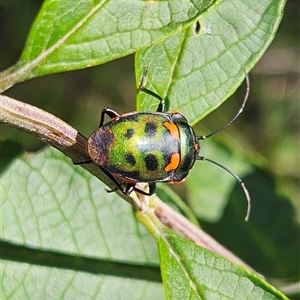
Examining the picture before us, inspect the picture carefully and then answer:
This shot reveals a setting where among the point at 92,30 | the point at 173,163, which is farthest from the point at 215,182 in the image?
the point at 92,30

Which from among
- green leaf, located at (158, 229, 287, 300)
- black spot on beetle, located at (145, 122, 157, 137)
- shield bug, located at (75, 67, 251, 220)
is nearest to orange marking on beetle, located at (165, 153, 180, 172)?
shield bug, located at (75, 67, 251, 220)

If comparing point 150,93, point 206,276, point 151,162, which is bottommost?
point 206,276

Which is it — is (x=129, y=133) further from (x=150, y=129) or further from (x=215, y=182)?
(x=215, y=182)

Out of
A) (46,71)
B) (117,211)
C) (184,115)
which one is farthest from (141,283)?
(46,71)

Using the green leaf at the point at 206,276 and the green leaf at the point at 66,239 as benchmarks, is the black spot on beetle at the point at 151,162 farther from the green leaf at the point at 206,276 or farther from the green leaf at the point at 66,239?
the green leaf at the point at 66,239

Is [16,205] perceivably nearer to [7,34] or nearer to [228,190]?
[228,190]

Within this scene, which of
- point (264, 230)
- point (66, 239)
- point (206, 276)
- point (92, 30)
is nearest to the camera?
point (92, 30)

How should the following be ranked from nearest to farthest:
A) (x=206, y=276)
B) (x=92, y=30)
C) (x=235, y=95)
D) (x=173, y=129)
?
1. (x=92, y=30)
2. (x=206, y=276)
3. (x=173, y=129)
4. (x=235, y=95)

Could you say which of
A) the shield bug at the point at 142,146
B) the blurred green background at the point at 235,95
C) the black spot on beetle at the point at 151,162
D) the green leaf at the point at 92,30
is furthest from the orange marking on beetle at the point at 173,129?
the blurred green background at the point at 235,95
